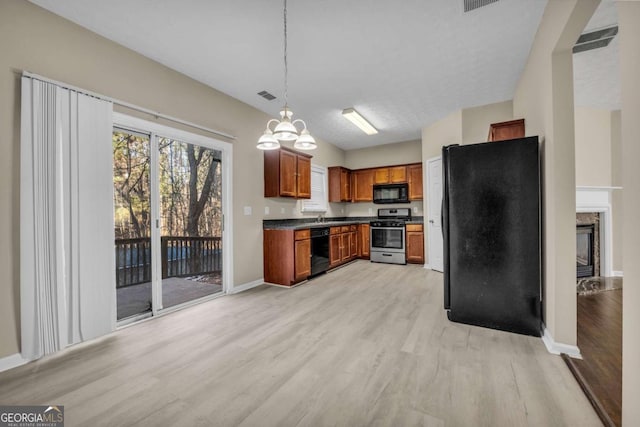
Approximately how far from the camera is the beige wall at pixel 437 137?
454 cm

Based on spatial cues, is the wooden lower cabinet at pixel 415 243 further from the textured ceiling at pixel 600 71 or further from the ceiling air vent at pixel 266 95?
the ceiling air vent at pixel 266 95

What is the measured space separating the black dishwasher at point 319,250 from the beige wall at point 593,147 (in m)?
4.26

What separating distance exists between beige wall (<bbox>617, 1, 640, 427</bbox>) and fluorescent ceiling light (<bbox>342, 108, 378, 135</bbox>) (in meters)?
3.47

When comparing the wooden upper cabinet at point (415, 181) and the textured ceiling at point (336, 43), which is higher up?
the textured ceiling at point (336, 43)

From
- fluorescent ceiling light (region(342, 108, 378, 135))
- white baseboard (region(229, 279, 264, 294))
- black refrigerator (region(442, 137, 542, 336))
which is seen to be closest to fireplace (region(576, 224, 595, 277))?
black refrigerator (region(442, 137, 542, 336))

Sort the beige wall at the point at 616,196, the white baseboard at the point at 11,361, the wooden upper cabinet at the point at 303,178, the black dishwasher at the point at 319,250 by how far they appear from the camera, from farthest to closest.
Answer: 1. the wooden upper cabinet at the point at 303,178
2. the black dishwasher at the point at 319,250
3. the beige wall at the point at 616,196
4. the white baseboard at the point at 11,361

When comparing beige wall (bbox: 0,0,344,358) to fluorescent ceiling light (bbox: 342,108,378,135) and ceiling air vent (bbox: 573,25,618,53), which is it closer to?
fluorescent ceiling light (bbox: 342,108,378,135)

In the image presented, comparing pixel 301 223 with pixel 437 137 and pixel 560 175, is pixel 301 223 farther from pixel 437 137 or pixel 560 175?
pixel 560 175

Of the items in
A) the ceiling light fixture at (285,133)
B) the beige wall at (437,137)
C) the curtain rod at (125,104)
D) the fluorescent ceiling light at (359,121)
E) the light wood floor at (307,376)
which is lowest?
the light wood floor at (307,376)

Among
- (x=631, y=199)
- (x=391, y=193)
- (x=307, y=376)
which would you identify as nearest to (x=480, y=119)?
(x=391, y=193)

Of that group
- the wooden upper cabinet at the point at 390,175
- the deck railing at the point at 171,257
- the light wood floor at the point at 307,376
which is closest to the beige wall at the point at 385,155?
the wooden upper cabinet at the point at 390,175

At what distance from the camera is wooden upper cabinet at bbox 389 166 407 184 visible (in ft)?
20.1

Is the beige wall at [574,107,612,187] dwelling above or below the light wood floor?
above

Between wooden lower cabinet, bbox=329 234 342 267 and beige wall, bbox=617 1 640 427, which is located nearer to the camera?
beige wall, bbox=617 1 640 427
